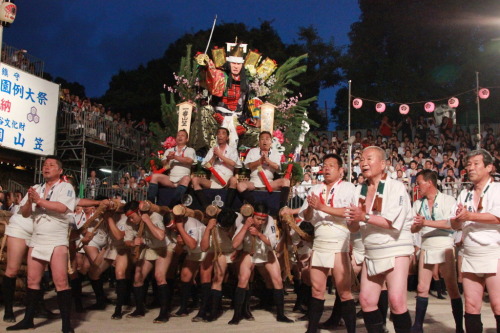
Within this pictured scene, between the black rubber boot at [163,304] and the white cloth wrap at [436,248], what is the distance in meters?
3.70

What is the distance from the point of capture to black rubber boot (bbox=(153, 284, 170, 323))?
7.46 m

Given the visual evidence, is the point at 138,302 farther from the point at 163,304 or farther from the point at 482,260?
the point at 482,260

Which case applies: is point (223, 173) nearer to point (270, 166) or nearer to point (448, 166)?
point (270, 166)

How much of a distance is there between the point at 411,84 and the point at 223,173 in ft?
59.9

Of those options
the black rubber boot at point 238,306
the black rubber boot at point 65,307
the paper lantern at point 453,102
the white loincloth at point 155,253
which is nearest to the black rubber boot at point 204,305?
the black rubber boot at point 238,306

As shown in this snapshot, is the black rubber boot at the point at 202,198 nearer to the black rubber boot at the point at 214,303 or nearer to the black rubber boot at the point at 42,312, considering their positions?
the black rubber boot at the point at 214,303

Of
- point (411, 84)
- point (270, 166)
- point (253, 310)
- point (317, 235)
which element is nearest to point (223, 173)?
point (270, 166)

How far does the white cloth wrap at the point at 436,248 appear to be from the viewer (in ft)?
20.9

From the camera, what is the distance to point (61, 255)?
6.27m

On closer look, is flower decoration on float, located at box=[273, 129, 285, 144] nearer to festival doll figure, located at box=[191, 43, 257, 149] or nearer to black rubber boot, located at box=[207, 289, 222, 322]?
festival doll figure, located at box=[191, 43, 257, 149]

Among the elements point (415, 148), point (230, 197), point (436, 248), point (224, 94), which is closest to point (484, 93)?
point (415, 148)

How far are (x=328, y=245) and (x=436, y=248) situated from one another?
1550 mm

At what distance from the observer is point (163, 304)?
7562mm

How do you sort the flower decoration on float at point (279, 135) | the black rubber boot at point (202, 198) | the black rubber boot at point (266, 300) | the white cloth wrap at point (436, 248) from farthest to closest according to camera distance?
the flower decoration on float at point (279, 135) → the black rubber boot at point (266, 300) → the black rubber boot at point (202, 198) → the white cloth wrap at point (436, 248)
